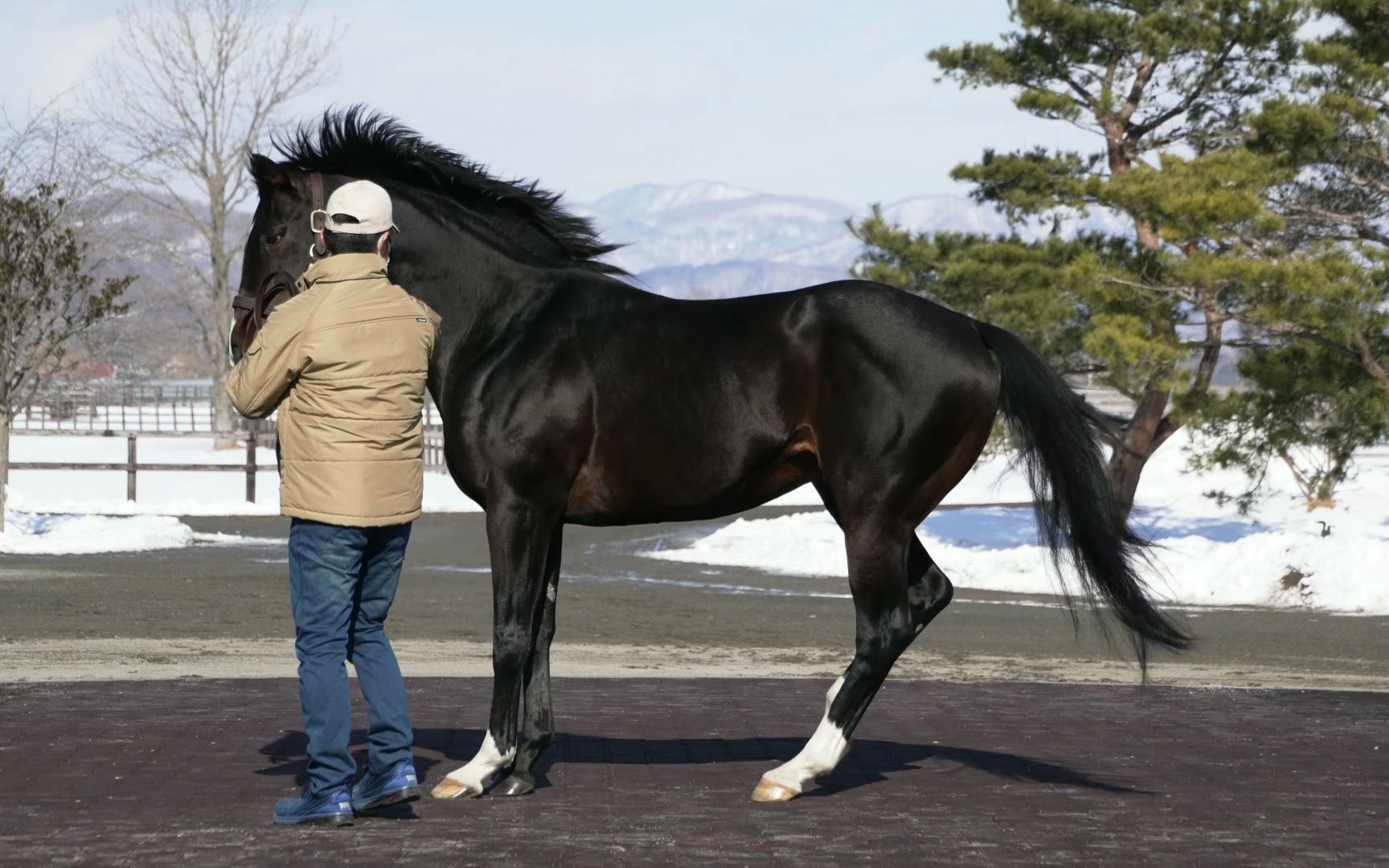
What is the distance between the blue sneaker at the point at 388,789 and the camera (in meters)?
5.76

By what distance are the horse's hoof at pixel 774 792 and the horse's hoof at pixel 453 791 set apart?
3.25ft

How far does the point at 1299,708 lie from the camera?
8742 millimetres

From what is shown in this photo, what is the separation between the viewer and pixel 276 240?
6547 millimetres

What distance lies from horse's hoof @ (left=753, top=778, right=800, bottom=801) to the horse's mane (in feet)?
6.85

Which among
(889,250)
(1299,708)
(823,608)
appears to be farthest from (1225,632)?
(889,250)

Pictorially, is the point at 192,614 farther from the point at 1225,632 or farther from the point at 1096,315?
the point at 1096,315

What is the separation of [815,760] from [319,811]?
1722 millimetres

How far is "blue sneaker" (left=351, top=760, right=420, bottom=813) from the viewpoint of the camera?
18.9 ft

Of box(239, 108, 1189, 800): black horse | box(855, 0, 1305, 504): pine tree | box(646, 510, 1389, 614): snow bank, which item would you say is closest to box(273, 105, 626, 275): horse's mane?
box(239, 108, 1189, 800): black horse

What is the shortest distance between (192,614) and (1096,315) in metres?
11.9

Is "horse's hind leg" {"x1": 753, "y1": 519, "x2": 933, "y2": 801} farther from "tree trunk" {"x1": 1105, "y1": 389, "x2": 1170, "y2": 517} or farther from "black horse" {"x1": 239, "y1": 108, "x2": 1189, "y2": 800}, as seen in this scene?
"tree trunk" {"x1": 1105, "y1": 389, "x2": 1170, "y2": 517}

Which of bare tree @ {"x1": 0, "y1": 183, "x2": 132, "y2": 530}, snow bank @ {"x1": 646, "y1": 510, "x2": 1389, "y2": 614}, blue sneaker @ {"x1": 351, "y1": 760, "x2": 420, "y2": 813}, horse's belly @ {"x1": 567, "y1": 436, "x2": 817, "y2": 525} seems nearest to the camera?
blue sneaker @ {"x1": 351, "y1": 760, "x2": 420, "y2": 813}

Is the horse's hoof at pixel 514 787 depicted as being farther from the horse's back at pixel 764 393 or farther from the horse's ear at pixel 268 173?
the horse's ear at pixel 268 173

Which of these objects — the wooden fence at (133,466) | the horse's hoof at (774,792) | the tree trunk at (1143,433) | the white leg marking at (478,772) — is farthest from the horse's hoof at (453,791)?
the wooden fence at (133,466)
